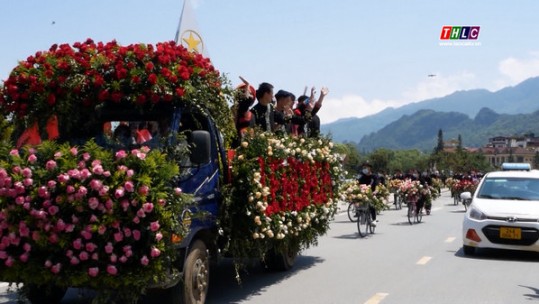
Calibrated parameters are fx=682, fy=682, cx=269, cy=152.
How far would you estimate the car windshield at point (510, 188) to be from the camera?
1262 centimetres

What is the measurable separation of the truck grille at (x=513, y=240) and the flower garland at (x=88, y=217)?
736 centimetres

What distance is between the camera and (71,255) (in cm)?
589

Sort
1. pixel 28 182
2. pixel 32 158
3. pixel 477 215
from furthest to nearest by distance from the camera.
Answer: pixel 477 215 → pixel 32 158 → pixel 28 182

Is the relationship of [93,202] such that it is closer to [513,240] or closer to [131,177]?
[131,177]

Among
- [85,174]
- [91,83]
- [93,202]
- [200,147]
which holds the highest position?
[91,83]

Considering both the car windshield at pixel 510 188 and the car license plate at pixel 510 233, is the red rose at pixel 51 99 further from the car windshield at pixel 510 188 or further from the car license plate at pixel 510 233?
the car windshield at pixel 510 188

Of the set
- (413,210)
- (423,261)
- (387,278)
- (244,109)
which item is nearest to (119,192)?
(244,109)

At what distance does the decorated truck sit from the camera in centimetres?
589

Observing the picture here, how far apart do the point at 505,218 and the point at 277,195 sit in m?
4.88

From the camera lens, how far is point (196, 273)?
6980mm

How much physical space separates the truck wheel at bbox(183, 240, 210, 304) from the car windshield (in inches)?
289

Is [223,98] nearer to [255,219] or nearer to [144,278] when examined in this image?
[255,219]

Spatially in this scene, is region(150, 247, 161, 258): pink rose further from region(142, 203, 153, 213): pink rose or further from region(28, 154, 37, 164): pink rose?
region(28, 154, 37, 164): pink rose

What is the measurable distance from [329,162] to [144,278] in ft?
18.2
